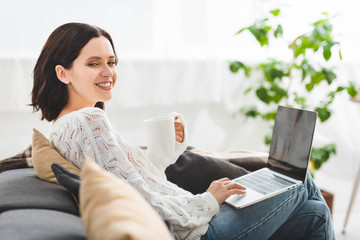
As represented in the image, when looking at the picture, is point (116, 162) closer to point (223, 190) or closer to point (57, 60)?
point (223, 190)

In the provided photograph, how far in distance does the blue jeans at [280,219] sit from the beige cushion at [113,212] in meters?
0.49

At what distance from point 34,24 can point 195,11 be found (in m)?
0.95

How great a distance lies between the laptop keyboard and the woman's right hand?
0.09 meters

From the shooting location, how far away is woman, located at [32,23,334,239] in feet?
3.59

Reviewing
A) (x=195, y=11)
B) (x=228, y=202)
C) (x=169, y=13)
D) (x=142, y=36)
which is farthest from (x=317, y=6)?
(x=228, y=202)

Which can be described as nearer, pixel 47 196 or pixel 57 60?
pixel 47 196

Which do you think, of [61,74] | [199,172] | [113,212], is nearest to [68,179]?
[113,212]

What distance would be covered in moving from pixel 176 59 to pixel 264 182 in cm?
135

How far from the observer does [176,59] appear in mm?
2551

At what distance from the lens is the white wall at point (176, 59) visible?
2.21 m

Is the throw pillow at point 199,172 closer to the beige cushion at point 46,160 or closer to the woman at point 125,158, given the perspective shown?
the woman at point 125,158

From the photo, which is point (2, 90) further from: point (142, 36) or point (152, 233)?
point (152, 233)

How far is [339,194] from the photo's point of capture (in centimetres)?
292

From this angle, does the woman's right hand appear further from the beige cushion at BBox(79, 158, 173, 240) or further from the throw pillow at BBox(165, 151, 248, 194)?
the beige cushion at BBox(79, 158, 173, 240)
